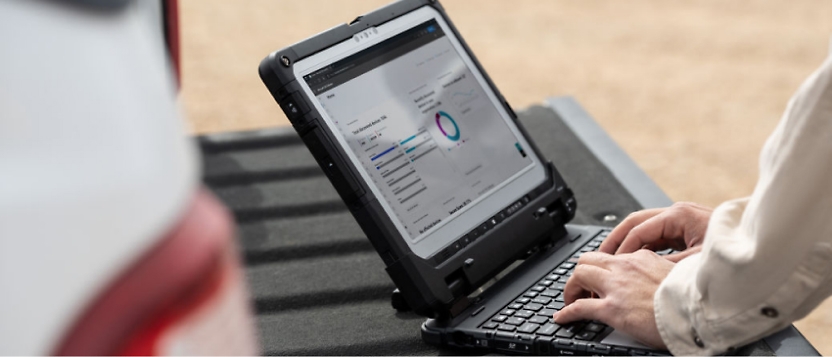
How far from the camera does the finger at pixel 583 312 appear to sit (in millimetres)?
943

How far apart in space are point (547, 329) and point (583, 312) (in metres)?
0.04

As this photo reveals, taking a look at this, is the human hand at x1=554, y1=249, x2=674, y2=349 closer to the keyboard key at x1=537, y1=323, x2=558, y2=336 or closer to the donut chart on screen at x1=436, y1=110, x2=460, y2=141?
the keyboard key at x1=537, y1=323, x2=558, y2=336

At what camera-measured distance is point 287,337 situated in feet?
3.60

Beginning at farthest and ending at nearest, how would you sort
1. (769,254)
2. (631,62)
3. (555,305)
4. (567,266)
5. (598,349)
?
(631,62)
(567,266)
(555,305)
(598,349)
(769,254)

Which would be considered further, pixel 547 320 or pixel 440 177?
pixel 440 177

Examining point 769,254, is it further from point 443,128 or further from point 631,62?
point 631,62

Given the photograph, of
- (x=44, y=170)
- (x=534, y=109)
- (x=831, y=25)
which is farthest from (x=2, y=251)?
(x=831, y=25)

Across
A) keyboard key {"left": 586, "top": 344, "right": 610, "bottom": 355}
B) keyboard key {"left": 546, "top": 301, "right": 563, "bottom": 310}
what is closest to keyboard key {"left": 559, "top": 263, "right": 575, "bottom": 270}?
keyboard key {"left": 546, "top": 301, "right": 563, "bottom": 310}

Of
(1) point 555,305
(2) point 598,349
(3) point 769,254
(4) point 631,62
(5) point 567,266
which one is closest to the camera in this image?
(3) point 769,254

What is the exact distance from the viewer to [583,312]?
3.14 feet

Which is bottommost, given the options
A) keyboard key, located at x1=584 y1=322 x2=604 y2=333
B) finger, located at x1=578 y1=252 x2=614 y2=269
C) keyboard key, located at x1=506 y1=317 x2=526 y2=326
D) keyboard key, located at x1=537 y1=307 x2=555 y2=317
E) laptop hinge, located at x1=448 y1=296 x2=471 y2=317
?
keyboard key, located at x1=584 y1=322 x2=604 y2=333

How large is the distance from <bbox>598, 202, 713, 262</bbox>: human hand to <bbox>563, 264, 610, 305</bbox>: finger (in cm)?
11

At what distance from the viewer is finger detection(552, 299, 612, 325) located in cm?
94

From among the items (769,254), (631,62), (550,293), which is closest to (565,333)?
(550,293)
